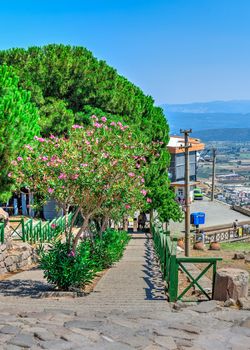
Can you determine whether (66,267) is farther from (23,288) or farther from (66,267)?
(23,288)

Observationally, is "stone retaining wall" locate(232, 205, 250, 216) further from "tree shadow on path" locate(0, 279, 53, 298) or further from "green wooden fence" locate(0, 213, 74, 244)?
"tree shadow on path" locate(0, 279, 53, 298)

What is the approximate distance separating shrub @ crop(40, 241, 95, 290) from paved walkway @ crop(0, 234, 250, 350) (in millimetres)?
686

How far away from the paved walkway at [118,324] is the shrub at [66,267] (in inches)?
27.0

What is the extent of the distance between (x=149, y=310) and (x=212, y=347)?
2165 millimetres

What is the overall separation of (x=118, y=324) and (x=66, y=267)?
14.1 ft

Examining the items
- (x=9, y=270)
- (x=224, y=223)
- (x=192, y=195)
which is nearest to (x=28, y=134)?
(x=9, y=270)

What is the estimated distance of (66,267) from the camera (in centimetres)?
1197

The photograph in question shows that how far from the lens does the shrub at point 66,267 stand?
39.0 ft

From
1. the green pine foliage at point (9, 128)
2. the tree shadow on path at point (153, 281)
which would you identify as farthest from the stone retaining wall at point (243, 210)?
the green pine foliage at point (9, 128)

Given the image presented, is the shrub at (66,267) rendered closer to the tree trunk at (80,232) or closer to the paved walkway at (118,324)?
the tree trunk at (80,232)

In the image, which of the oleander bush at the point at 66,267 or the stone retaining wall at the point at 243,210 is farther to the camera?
the stone retaining wall at the point at 243,210

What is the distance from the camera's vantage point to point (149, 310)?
9141mm

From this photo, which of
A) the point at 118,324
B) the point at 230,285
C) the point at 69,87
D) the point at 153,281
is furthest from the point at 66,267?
the point at 69,87

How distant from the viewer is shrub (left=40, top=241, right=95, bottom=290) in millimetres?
11898
